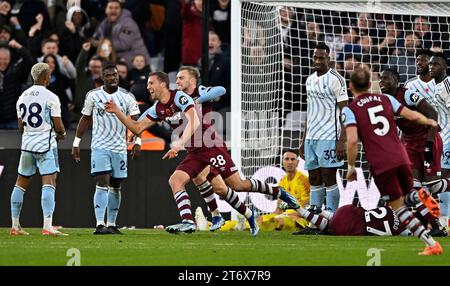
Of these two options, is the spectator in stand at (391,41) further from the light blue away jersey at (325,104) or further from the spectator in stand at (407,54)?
the light blue away jersey at (325,104)

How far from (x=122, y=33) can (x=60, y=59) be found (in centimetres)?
122

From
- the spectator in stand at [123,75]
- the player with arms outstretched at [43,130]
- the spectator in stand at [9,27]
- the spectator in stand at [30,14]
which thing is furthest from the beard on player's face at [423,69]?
the spectator in stand at [9,27]

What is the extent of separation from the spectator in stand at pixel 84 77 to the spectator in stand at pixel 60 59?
0.34 meters

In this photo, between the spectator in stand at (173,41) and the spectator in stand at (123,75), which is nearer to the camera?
the spectator in stand at (123,75)

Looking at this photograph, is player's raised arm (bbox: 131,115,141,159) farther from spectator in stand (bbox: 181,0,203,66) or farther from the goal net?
spectator in stand (bbox: 181,0,203,66)

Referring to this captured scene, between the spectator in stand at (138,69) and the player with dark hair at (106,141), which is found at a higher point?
the spectator in stand at (138,69)

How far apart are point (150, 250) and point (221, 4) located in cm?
1012

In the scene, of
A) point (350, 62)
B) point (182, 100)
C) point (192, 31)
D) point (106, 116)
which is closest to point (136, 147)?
point (106, 116)

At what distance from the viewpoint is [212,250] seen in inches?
425

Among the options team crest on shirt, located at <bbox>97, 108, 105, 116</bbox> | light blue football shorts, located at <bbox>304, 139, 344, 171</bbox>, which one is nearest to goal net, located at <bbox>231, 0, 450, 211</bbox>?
light blue football shorts, located at <bbox>304, 139, 344, 171</bbox>

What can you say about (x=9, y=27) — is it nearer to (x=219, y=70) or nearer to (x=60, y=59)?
(x=60, y=59)

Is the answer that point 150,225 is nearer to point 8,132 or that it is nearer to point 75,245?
point 8,132

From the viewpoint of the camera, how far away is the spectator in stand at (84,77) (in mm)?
18953

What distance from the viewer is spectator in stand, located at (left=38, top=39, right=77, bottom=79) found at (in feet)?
63.2
